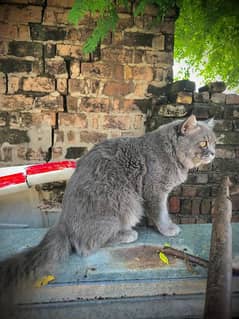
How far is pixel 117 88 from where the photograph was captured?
5.05ft

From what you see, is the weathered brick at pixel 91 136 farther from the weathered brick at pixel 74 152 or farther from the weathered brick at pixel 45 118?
the weathered brick at pixel 45 118

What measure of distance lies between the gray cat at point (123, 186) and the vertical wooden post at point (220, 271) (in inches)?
10.6

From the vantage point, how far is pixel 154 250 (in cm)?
103

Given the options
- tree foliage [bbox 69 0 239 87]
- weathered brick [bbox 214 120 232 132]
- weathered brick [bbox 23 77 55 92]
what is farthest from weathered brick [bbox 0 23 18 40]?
weathered brick [bbox 214 120 232 132]

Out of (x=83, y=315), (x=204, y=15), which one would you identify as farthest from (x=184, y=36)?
(x=83, y=315)

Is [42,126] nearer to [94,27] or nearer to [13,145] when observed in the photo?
[13,145]

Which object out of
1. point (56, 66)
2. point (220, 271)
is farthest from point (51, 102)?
point (220, 271)

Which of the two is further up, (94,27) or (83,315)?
(94,27)

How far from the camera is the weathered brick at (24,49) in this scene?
1437mm

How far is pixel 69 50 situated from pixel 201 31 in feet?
2.67

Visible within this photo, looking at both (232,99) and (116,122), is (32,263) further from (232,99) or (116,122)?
(232,99)

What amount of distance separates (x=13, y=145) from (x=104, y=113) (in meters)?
0.57

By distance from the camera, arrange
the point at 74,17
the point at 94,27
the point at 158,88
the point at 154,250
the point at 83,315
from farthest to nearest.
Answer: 1. the point at 158,88
2. the point at 94,27
3. the point at 74,17
4. the point at 154,250
5. the point at 83,315

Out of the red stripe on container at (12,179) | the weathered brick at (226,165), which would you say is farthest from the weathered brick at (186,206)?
the red stripe on container at (12,179)
